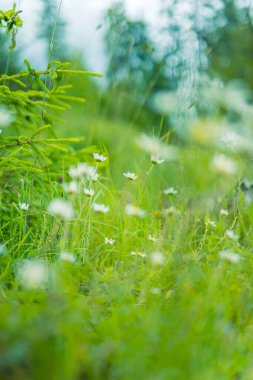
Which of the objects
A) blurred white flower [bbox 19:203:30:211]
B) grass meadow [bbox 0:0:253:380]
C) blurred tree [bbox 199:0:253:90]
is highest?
blurred tree [bbox 199:0:253:90]

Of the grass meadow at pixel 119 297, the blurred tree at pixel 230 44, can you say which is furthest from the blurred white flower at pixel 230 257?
the blurred tree at pixel 230 44

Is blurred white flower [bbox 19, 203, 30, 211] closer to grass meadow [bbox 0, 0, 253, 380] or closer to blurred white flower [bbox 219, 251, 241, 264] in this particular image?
grass meadow [bbox 0, 0, 253, 380]

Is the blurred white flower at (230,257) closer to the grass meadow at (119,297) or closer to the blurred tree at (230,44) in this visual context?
the grass meadow at (119,297)

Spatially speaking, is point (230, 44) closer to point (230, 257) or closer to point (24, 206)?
point (24, 206)

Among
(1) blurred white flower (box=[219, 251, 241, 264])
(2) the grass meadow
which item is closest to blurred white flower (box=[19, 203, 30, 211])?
(2) the grass meadow

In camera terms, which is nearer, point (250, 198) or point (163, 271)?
point (163, 271)

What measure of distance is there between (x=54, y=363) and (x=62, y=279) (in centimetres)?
43

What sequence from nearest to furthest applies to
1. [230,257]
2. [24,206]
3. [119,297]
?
[119,297] < [230,257] < [24,206]

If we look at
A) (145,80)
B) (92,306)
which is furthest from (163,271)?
(145,80)

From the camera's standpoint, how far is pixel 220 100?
8.92ft

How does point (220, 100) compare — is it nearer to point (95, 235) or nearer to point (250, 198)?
point (250, 198)

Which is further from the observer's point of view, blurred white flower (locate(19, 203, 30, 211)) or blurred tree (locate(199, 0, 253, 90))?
blurred tree (locate(199, 0, 253, 90))

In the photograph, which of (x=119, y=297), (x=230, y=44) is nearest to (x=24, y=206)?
(x=119, y=297)

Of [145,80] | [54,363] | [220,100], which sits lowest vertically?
[54,363]
